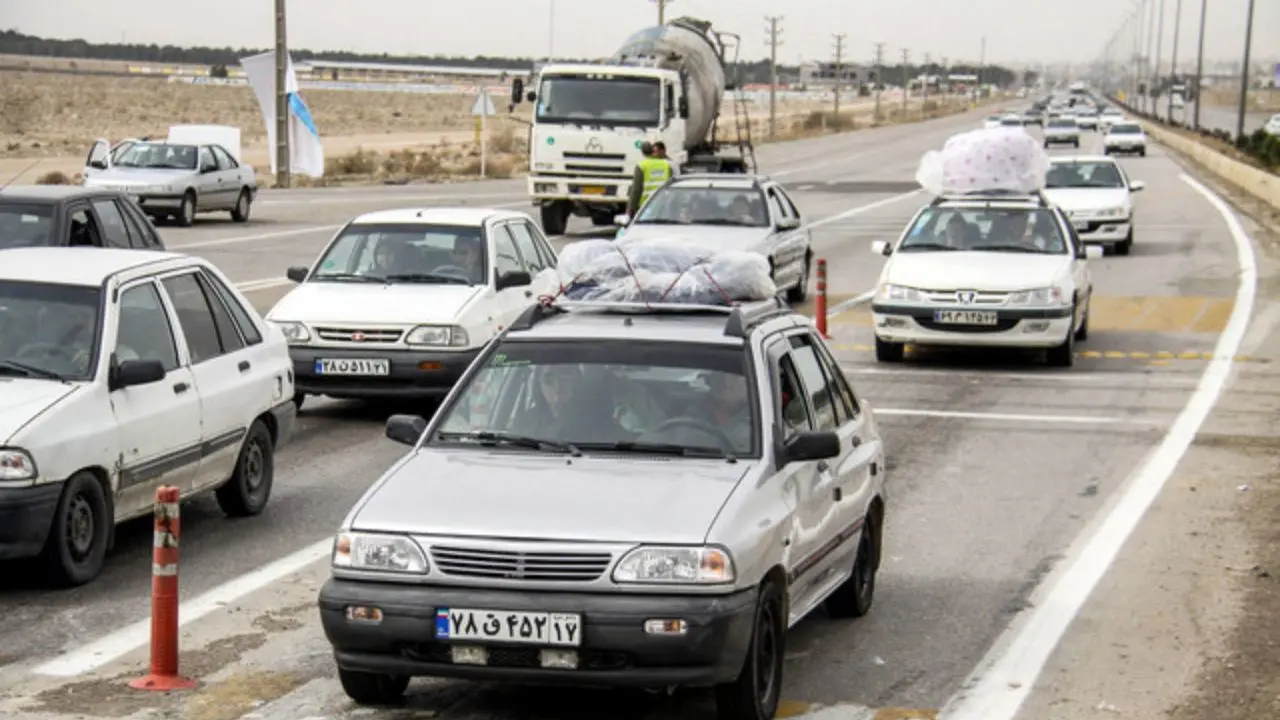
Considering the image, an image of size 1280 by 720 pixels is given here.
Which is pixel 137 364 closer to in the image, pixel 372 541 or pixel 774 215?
pixel 372 541

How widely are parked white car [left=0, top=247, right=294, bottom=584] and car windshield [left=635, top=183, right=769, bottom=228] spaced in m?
12.9

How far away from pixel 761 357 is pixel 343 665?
2.11m

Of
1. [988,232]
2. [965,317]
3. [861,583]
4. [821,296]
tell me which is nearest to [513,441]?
[861,583]

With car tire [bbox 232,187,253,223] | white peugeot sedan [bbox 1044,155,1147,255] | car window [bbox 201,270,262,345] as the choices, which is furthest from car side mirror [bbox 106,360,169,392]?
car tire [bbox 232,187,253,223]

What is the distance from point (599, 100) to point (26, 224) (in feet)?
69.7

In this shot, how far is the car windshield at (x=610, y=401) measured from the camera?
26.3 ft

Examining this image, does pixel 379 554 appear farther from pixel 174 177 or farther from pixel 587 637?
pixel 174 177

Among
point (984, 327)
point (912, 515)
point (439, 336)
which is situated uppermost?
point (439, 336)

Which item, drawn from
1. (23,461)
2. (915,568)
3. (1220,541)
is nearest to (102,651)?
(23,461)

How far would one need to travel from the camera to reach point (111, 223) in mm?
17594

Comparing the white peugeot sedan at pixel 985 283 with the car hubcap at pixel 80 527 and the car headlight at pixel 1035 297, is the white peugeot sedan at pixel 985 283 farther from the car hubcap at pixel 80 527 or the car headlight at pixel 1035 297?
the car hubcap at pixel 80 527

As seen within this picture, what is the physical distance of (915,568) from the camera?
1065cm

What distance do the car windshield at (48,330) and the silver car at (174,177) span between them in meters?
26.2

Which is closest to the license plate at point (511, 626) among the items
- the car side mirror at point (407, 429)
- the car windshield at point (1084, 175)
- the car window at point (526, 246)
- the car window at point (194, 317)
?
the car side mirror at point (407, 429)
